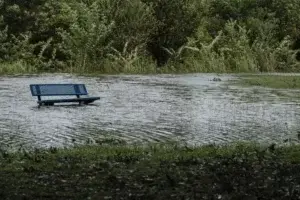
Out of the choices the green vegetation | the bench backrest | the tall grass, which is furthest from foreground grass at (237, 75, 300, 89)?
the tall grass

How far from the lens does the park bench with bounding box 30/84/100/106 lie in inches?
748

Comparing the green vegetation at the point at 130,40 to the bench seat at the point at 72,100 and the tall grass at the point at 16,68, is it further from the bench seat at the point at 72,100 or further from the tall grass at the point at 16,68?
the bench seat at the point at 72,100

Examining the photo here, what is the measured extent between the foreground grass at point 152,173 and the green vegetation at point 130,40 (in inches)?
976

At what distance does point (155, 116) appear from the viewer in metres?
16.4

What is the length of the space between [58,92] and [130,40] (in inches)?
667

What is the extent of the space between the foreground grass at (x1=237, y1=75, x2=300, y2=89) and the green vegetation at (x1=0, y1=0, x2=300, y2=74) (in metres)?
5.29

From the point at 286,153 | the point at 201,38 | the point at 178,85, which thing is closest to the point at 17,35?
the point at 201,38

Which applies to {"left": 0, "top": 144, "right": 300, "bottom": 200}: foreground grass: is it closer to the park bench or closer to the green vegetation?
the park bench

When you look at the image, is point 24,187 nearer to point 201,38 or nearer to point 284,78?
point 284,78

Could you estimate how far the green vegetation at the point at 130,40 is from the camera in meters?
35.6

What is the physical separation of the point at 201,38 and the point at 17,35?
1056cm

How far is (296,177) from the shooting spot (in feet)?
27.4

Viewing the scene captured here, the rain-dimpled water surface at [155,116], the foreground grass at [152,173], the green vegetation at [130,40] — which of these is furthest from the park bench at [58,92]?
the green vegetation at [130,40]

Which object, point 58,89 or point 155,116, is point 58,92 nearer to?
point 58,89
